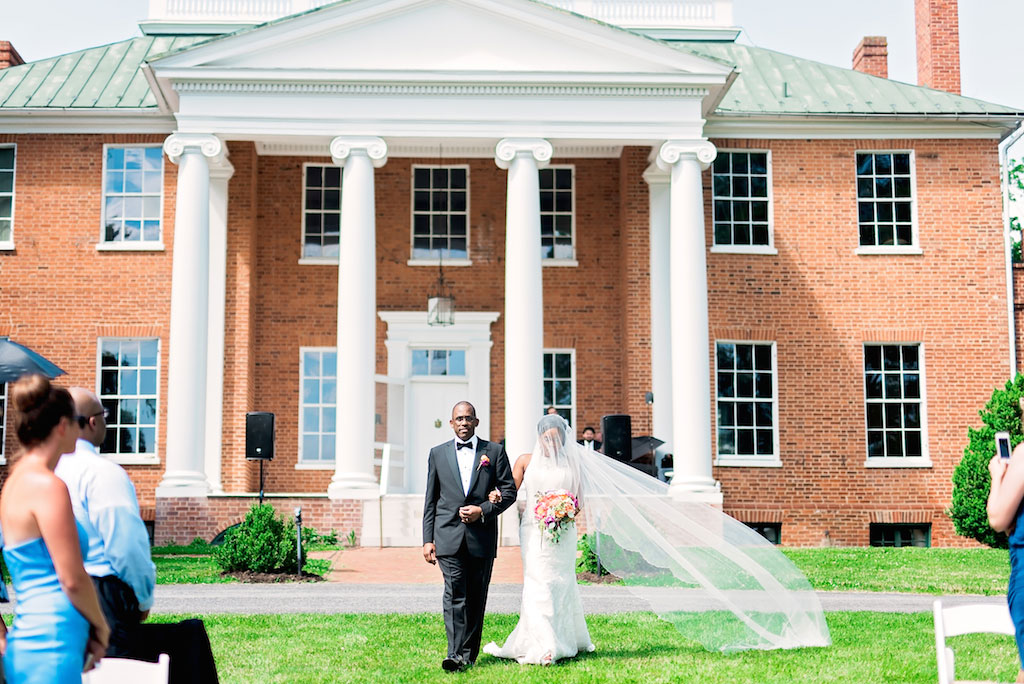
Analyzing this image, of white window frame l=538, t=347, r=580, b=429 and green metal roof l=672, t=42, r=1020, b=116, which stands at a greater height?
green metal roof l=672, t=42, r=1020, b=116

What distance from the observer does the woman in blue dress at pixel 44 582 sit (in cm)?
406

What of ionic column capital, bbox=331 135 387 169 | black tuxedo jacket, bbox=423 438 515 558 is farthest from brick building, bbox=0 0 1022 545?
black tuxedo jacket, bbox=423 438 515 558

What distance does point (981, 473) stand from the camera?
19.4m

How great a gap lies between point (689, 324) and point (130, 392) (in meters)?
10.4

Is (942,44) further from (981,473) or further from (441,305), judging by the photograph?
(441,305)

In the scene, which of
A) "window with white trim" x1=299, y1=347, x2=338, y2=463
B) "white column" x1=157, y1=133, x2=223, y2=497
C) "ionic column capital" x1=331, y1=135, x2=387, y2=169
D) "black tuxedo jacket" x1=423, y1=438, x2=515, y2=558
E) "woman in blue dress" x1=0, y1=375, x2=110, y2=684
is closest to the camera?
"woman in blue dress" x1=0, y1=375, x2=110, y2=684

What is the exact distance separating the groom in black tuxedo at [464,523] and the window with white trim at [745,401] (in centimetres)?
1338

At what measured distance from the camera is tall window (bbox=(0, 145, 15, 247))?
71.6 ft

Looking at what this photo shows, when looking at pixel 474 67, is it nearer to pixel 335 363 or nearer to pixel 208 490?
pixel 335 363

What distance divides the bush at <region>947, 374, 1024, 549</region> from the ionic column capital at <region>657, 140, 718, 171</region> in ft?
20.4

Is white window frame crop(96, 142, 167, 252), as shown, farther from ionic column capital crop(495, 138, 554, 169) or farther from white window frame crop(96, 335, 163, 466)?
ionic column capital crop(495, 138, 554, 169)

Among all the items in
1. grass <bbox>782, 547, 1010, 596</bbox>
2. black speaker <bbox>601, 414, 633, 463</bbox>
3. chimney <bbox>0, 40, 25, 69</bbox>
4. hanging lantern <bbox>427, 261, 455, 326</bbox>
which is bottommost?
grass <bbox>782, 547, 1010, 596</bbox>

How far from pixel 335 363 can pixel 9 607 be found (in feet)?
36.3

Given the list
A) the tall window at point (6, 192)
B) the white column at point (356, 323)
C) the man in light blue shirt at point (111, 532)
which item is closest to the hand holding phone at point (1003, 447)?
the man in light blue shirt at point (111, 532)
